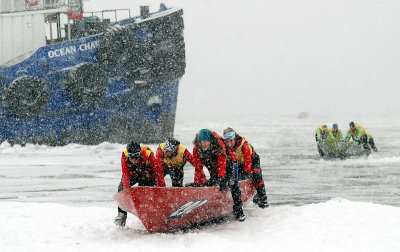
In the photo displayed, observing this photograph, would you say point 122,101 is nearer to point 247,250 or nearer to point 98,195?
point 98,195

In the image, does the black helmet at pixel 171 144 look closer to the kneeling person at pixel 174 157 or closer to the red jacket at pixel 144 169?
the kneeling person at pixel 174 157

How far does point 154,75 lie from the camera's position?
21.4m

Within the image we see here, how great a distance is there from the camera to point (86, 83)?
787 inches

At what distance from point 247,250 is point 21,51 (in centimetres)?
1612

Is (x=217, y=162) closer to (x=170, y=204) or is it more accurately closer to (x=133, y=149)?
(x=170, y=204)

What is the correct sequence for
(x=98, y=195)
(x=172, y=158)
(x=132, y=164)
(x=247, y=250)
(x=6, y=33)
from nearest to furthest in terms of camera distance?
(x=247, y=250) < (x=132, y=164) < (x=172, y=158) < (x=98, y=195) < (x=6, y=33)

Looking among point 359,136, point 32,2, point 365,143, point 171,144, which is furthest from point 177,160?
point 32,2

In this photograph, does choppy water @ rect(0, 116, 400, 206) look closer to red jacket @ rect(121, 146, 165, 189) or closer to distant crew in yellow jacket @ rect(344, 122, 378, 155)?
distant crew in yellow jacket @ rect(344, 122, 378, 155)

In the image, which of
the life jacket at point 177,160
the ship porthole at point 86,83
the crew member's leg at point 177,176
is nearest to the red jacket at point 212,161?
the life jacket at point 177,160

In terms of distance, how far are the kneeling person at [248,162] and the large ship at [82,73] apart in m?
12.0

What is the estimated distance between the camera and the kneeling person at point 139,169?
740 cm

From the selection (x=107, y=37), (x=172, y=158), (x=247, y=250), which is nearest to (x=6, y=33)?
(x=107, y=37)

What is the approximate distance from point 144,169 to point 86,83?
12.7 metres

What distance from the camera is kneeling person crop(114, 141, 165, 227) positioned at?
7402 mm
